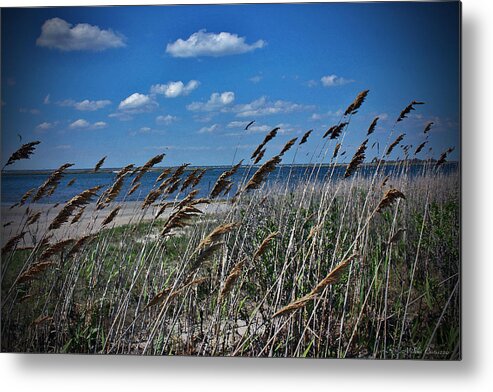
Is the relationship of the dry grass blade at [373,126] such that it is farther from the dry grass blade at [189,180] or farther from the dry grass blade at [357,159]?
the dry grass blade at [189,180]

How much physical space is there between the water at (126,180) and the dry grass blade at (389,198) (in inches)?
6.3

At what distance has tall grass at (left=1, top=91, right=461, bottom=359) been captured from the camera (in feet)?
12.6

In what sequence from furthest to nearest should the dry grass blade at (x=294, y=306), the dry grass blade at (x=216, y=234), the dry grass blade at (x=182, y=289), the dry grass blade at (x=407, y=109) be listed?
the dry grass blade at (x=182, y=289), the dry grass blade at (x=407, y=109), the dry grass blade at (x=216, y=234), the dry grass blade at (x=294, y=306)

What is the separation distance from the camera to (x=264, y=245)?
387 cm

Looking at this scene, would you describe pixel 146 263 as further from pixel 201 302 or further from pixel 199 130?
pixel 199 130

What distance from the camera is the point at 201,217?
400 cm

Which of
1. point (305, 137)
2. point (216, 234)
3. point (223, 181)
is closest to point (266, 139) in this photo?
point (305, 137)

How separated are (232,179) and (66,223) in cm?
92

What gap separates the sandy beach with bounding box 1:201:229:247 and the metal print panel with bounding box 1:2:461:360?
1cm

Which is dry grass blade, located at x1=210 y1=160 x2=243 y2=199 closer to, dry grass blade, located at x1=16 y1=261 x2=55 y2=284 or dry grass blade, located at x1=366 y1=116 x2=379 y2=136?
dry grass blade, located at x1=366 y1=116 x2=379 y2=136

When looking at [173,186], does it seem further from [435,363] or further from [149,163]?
[435,363]

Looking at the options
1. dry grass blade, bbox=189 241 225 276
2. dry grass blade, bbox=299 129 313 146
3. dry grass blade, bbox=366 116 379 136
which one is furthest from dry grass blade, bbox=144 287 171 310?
dry grass blade, bbox=366 116 379 136

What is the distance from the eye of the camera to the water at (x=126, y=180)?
3971 millimetres

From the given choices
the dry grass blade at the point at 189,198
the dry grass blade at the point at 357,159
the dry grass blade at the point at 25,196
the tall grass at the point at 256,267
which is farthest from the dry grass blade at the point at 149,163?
the dry grass blade at the point at 357,159
